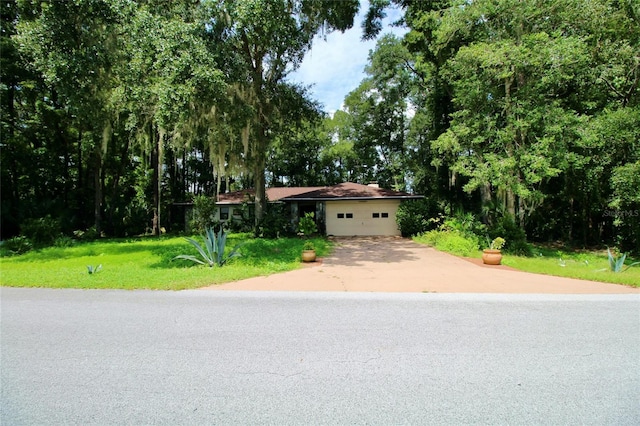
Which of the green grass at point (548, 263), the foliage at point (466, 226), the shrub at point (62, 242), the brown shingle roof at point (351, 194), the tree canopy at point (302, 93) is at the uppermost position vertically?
the tree canopy at point (302, 93)

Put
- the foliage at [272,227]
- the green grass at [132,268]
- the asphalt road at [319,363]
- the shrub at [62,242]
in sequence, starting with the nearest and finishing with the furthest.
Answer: the asphalt road at [319,363]
the green grass at [132,268]
the shrub at [62,242]
the foliage at [272,227]

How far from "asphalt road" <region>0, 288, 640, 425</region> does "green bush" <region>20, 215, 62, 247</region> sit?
466 inches

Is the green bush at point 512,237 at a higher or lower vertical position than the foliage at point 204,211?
lower

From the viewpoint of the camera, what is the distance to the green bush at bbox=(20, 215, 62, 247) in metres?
14.2

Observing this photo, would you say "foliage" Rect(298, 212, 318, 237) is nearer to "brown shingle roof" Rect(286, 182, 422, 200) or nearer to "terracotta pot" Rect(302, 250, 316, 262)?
"brown shingle roof" Rect(286, 182, 422, 200)

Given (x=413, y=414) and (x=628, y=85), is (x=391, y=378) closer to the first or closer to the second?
(x=413, y=414)

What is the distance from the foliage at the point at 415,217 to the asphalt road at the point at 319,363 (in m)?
12.4

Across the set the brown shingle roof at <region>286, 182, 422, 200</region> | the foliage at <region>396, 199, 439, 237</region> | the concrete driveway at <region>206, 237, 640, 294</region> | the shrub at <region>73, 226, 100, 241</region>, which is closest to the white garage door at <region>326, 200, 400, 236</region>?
the brown shingle roof at <region>286, 182, 422, 200</region>

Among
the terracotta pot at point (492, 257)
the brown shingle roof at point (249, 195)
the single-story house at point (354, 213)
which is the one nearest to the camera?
the terracotta pot at point (492, 257)

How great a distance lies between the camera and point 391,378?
290 cm

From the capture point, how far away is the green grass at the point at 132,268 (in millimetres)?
7082

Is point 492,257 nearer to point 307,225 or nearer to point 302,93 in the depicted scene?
point 307,225

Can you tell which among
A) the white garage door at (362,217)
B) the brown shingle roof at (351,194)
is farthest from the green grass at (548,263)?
the brown shingle roof at (351,194)

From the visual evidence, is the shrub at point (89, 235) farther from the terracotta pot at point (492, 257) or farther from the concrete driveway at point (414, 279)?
the terracotta pot at point (492, 257)
